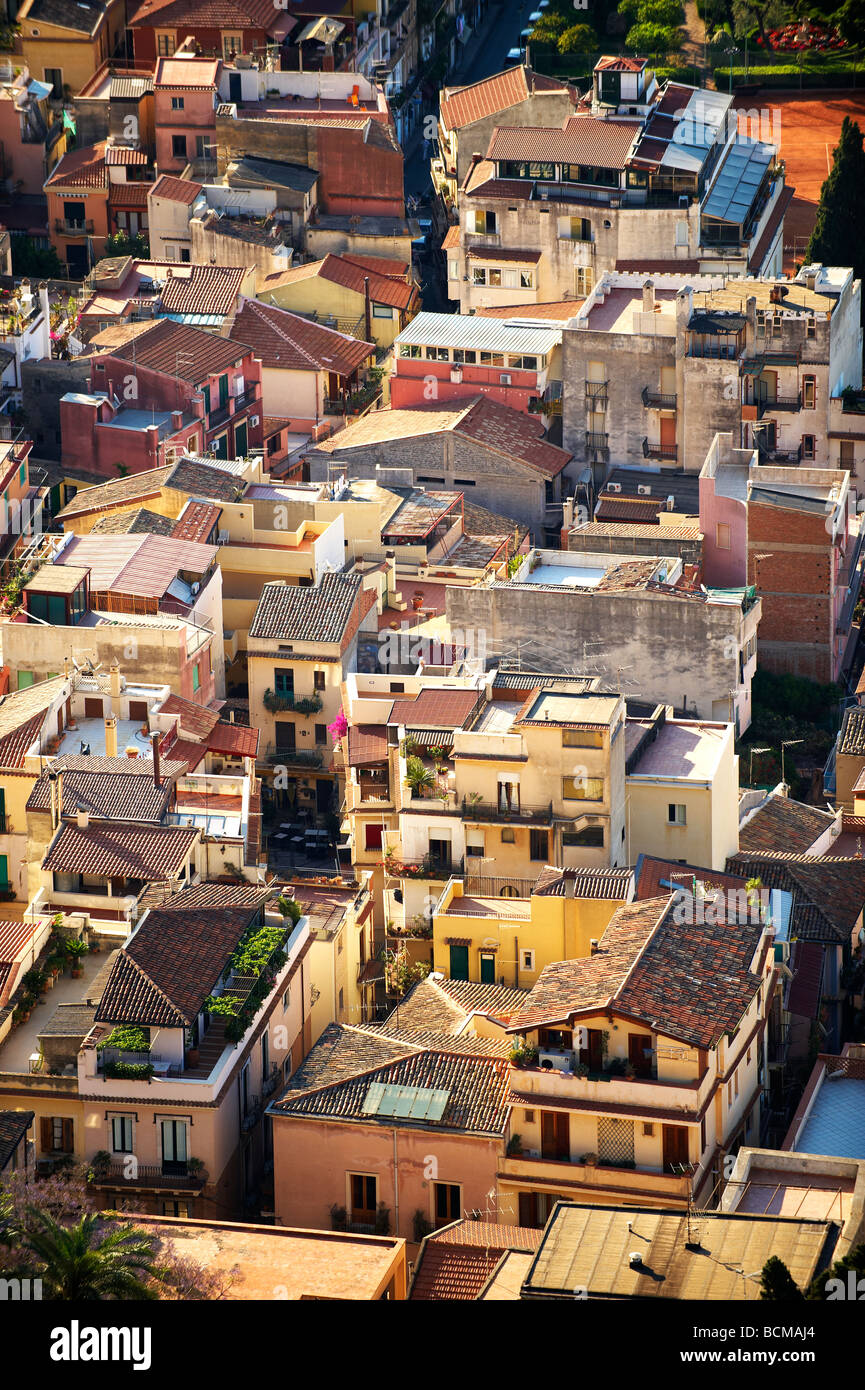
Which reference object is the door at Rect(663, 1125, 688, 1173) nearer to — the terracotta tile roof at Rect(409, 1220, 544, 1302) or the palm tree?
the terracotta tile roof at Rect(409, 1220, 544, 1302)

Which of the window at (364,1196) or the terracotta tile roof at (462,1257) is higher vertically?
the terracotta tile roof at (462,1257)

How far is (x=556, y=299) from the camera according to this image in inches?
4021

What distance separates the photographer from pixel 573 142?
102125 millimetres

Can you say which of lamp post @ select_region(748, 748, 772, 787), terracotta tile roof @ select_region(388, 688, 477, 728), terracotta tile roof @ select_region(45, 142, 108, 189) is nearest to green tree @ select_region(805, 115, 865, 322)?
terracotta tile roof @ select_region(45, 142, 108, 189)

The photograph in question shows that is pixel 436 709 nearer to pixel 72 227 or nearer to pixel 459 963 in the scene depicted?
pixel 459 963

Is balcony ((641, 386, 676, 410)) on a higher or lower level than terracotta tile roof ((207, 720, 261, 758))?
higher

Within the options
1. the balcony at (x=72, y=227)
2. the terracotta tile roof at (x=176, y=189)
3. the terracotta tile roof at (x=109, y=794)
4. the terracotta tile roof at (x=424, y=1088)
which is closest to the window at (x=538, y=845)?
the terracotta tile roof at (x=109, y=794)

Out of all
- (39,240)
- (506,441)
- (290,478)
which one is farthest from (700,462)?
(39,240)

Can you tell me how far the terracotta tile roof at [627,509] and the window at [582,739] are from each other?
24733mm

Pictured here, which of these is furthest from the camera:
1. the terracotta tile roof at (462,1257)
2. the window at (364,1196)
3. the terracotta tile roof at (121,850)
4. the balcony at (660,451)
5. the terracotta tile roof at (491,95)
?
the terracotta tile roof at (491,95)

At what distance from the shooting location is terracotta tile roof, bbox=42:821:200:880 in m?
61.2

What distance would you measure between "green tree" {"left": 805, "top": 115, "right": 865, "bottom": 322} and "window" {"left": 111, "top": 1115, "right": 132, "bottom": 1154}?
55692 millimetres

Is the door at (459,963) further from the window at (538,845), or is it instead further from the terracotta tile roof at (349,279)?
the terracotta tile roof at (349,279)

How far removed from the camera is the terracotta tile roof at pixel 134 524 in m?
77.6
